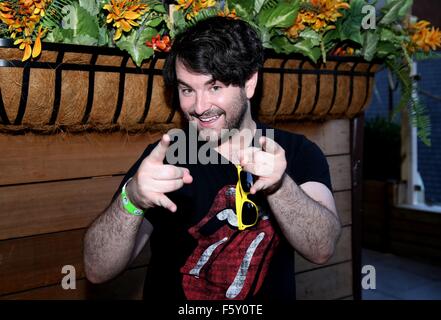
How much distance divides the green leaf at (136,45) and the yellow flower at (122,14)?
19mm

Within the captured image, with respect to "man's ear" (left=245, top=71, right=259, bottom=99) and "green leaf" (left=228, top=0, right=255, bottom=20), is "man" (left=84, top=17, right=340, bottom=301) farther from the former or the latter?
"green leaf" (left=228, top=0, right=255, bottom=20)

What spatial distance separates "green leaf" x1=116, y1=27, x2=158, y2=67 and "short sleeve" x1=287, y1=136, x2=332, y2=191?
1.46 ft

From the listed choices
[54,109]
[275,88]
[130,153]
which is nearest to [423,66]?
[275,88]

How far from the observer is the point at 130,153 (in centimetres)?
145

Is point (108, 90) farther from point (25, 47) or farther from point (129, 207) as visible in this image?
point (129, 207)

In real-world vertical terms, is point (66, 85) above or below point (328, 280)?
above

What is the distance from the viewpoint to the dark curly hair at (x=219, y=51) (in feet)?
3.71

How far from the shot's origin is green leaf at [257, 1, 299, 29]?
1419mm

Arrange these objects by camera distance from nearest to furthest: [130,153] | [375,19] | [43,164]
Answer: [43,164]
[130,153]
[375,19]

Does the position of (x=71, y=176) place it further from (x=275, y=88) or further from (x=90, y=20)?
(x=275, y=88)

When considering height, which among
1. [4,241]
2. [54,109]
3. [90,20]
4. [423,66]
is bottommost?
[4,241]

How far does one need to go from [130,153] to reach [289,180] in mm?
606

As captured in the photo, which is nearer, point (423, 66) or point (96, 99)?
point (96, 99)

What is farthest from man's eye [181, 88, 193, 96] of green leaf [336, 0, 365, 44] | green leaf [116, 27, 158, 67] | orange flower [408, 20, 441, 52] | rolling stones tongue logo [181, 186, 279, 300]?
orange flower [408, 20, 441, 52]
